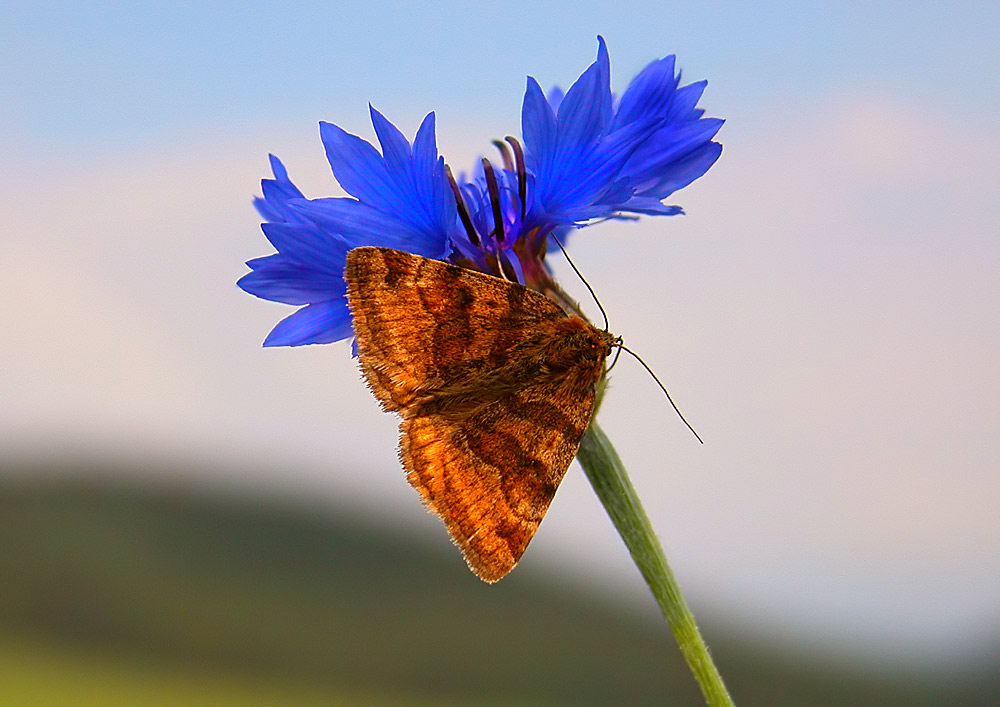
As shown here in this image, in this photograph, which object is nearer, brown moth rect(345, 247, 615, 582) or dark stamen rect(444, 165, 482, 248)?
brown moth rect(345, 247, 615, 582)

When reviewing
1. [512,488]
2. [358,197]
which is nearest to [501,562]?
[512,488]

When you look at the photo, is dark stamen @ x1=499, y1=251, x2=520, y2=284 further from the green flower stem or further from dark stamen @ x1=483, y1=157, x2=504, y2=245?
the green flower stem

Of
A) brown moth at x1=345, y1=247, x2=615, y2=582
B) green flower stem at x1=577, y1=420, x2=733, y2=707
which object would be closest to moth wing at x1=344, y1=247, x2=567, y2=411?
brown moth at x1=345, y1=247, x2=615, y2=582

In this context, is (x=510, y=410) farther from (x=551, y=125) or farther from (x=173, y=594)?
(x=173, y=594)

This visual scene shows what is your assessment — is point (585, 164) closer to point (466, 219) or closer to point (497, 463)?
point (466, 219)

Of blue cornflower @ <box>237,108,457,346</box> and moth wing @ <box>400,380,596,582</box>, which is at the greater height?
blue cornflower @ <box>237,108,457,346</box>

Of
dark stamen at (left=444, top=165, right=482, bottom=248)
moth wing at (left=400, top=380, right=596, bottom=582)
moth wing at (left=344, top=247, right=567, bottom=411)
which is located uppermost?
dark stamen at (left=444, top=165, right=482, bottom=248)
